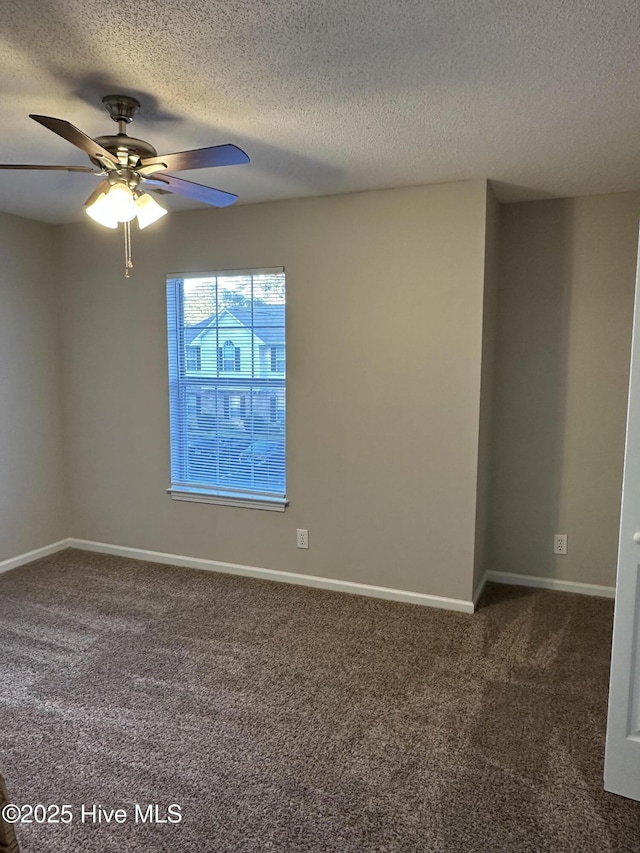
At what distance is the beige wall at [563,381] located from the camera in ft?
11.5

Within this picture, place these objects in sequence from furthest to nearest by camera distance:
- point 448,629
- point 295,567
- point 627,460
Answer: point 295,567, point 448,629, point 627,460

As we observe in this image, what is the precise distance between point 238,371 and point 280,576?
1.39 m

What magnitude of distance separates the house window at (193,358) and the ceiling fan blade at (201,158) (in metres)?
1.90

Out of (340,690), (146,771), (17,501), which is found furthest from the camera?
(17,501)

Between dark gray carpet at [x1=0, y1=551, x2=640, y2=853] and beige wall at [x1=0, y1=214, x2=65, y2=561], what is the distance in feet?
2.38

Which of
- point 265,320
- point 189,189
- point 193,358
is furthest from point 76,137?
point 193,358

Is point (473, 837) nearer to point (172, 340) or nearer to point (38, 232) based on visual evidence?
point (172, 340)

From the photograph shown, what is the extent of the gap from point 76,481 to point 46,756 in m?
2.61

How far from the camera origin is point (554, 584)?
150 inches

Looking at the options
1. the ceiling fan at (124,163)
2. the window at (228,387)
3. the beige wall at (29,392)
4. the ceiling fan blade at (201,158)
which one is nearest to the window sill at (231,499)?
the window at (228,387)

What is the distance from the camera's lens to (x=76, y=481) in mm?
4555

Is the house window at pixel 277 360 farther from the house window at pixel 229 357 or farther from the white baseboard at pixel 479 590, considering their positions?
the white baseboard at pixel 479 590

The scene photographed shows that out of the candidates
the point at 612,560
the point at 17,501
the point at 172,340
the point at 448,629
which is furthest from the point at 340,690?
the point at 17,501

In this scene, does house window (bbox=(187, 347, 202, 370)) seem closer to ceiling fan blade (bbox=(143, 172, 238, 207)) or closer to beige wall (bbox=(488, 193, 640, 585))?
ceiling fan blade (bbox=(143, 172, 238, 207))
